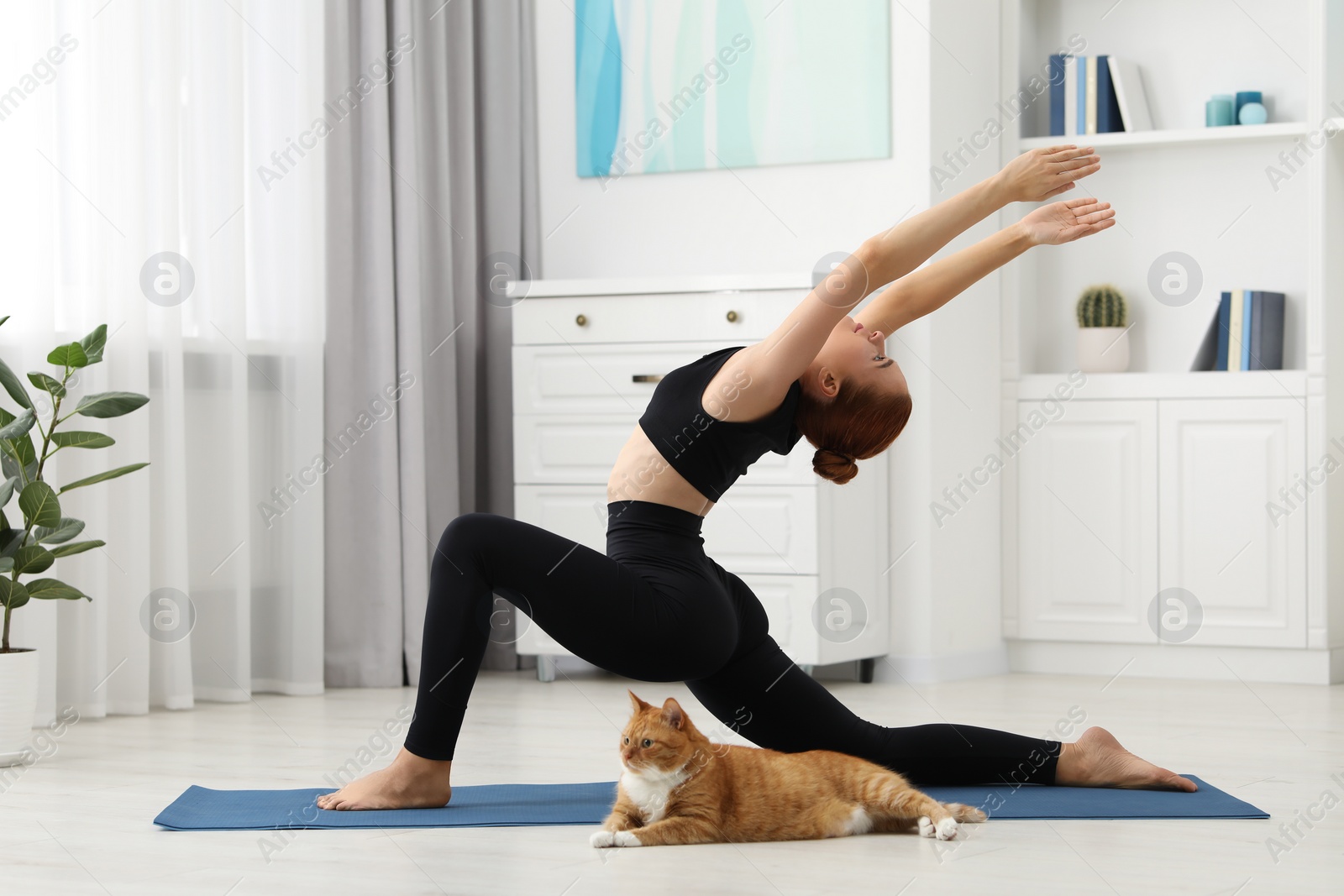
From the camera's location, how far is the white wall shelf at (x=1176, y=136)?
381cm

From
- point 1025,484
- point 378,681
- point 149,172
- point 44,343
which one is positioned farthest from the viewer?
point 1025,484

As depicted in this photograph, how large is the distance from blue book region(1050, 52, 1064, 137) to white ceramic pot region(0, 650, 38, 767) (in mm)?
3003

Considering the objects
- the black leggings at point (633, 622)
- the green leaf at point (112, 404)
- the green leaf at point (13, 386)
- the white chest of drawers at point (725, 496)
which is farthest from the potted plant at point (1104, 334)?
the green leaf at point (13, 386)

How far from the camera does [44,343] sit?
301 centimetres

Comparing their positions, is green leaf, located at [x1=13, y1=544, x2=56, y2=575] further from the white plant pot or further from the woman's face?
the white plant pot

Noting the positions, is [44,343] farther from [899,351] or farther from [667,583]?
[899,351]

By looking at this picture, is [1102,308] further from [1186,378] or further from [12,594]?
[12,594]

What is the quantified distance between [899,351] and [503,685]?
1.38m

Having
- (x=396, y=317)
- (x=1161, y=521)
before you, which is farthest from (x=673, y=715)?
(x=1161, y=521)

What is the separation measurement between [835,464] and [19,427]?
154 cm

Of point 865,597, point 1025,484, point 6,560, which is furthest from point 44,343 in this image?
point 1025,484

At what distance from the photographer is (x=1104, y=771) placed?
225cm

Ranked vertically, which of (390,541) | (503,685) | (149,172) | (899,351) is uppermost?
(149,172)

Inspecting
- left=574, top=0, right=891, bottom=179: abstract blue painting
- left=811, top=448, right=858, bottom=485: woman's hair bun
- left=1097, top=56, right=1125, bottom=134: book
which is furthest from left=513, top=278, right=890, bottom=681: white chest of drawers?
left=811, top=448, right=858, bottom=485: woman's hair bun
